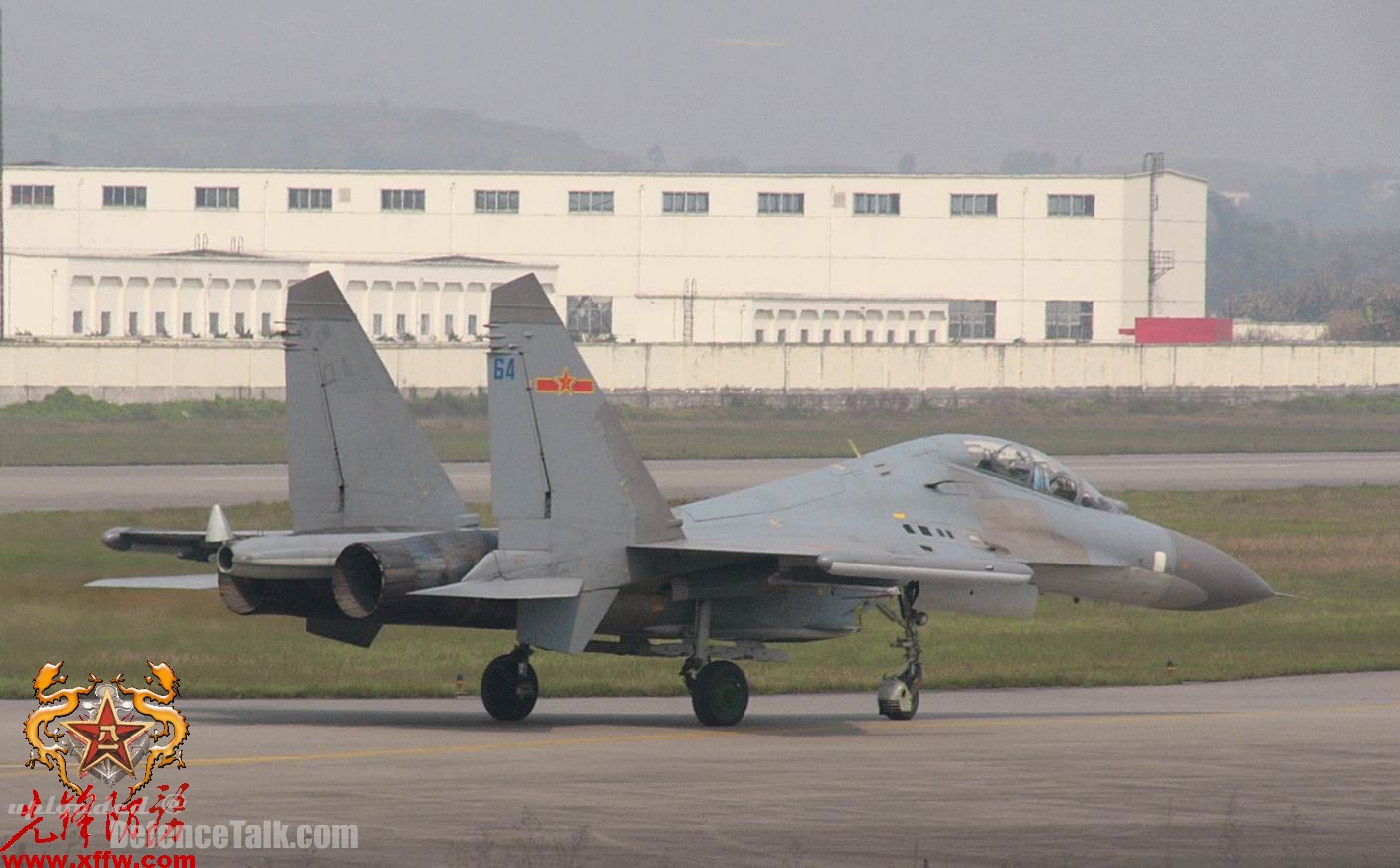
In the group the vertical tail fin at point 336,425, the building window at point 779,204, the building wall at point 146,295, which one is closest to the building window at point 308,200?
the building wall at point 146,295

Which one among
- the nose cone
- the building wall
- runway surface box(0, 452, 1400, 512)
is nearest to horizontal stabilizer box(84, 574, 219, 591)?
the nose cone

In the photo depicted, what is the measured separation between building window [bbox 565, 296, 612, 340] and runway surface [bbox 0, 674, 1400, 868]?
8548 centimetres

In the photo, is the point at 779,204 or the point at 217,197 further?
the point at 779,204

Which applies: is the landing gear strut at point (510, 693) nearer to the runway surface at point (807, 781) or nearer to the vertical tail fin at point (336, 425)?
the runway surface at point (807, 781)

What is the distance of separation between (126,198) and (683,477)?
205 ft

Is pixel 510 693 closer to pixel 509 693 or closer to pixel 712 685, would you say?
pixel 509 693

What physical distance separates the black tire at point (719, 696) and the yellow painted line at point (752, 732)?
224 millimetres

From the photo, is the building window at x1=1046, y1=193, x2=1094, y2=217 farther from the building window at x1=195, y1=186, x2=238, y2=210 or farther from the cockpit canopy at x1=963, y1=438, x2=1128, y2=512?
the cockpit canopy at x1=963, y1=438, x2=1128, y2=512

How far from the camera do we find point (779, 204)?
110 metres

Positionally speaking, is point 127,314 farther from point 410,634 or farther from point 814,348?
point 410,634

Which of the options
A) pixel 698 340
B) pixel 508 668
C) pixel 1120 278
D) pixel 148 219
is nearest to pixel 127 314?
pixel 148 219

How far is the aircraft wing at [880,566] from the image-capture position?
18.8m

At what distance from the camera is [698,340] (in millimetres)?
106500

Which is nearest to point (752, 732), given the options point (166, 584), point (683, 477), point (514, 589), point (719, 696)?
point (719, 696)
